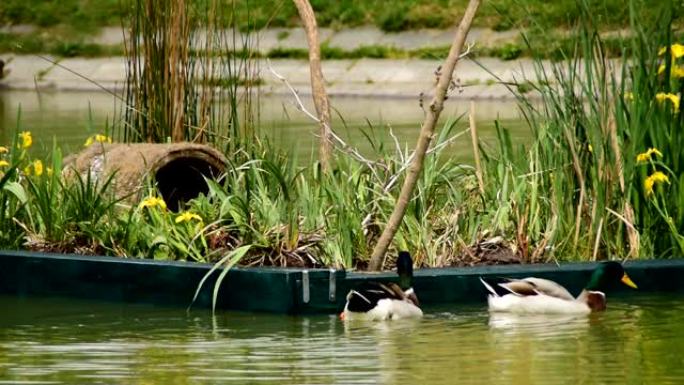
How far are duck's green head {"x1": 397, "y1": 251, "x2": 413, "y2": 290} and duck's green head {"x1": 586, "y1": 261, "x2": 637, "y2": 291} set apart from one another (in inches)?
37.3

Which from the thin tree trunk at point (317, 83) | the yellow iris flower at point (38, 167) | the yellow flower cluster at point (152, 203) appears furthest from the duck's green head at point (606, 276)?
the yellow iris flower at point (38, 167)

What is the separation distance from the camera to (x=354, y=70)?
29531 mm

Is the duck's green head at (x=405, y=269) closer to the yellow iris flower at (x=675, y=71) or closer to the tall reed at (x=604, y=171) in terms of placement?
the tall reed at (x=604, y=171)

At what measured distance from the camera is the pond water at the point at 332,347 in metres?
7.96

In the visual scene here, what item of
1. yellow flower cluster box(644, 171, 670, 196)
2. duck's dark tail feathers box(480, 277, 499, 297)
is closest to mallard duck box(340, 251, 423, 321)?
duck's dark tail feathers box(480, 277, 499, 297)

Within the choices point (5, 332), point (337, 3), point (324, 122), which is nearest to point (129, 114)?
point (324, 122)

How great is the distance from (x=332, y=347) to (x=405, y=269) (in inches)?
34.7

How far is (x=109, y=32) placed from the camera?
33812mm

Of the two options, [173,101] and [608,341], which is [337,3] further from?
[608,341]

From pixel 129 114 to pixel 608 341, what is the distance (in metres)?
4.41

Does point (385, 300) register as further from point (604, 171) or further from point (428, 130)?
point (604, 171)

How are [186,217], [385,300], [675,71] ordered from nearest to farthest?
1. [385,300]
2. [186,217]
3. [675,71]

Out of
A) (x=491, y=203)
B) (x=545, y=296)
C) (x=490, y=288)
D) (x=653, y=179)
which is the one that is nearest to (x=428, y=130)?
(x=490, y=288)

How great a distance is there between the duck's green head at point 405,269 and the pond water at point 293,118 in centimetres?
867
